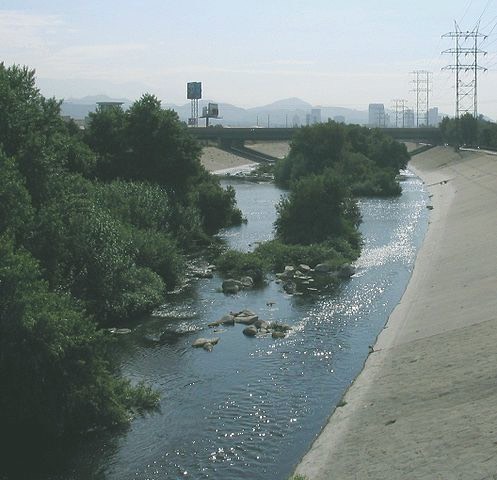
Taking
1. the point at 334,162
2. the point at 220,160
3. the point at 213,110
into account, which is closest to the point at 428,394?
the point at 334,162

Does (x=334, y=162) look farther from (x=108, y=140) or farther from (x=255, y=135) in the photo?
(x=255, y=135)

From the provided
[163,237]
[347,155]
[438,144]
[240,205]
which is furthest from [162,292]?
[438,144]

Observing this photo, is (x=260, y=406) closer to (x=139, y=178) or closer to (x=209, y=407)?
(x=209, y=407)

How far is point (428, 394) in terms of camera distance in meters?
22.3

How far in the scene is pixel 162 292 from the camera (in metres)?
38.6

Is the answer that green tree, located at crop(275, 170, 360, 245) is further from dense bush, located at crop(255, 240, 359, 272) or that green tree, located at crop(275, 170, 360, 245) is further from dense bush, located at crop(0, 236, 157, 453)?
dense bush, located at crop(0, 236, 157, 453)

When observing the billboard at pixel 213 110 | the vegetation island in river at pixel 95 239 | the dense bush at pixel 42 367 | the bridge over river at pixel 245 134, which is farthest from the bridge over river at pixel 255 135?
the dense bush at pixel 42 367

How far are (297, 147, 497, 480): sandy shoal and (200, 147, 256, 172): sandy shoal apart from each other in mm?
104886

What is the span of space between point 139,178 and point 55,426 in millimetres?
36633

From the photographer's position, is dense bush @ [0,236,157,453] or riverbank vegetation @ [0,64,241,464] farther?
riverbank vegetation @ [0,64,241,464]

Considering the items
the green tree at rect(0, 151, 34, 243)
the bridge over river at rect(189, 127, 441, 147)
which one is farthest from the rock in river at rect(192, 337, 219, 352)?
the bridge over river at rect(189, 127, 441, 147)

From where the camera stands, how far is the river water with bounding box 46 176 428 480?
2008 cm

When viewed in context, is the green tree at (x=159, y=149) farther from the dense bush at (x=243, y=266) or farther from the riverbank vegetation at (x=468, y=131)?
the riverbank vegetation at (x=468, y=131)

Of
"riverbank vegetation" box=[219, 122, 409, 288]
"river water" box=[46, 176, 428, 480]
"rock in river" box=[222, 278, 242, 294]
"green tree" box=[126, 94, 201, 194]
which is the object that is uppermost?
"green tree" box=[126, 94, 201, 194]
